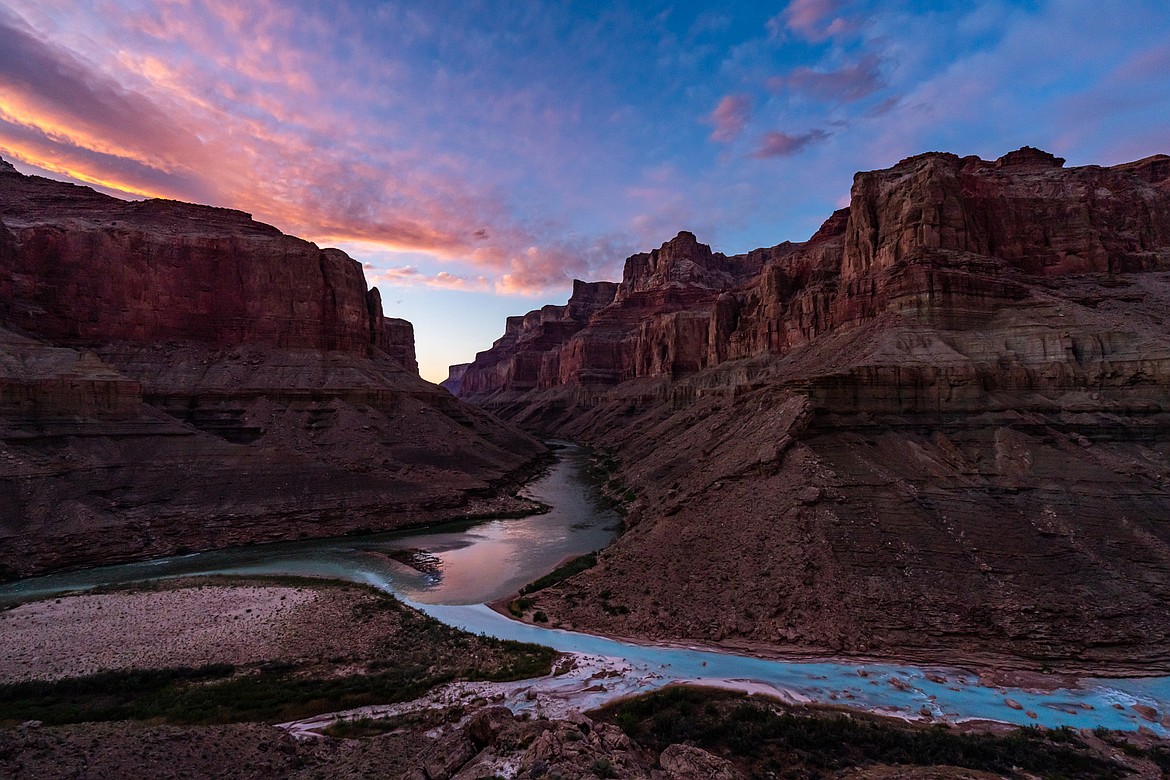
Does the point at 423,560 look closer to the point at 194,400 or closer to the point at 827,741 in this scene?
the point at 827,741

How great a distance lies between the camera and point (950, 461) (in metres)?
27.1

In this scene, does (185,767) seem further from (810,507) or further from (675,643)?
(810,507)

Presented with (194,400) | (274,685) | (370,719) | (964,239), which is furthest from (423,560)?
(964,239)

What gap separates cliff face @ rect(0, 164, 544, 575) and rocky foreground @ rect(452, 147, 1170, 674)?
2291 cm

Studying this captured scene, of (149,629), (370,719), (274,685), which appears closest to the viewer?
(370,719)

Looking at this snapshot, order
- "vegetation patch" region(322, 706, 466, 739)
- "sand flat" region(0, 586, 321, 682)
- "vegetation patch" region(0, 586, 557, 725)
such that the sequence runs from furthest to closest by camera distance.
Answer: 1. "sand flat" region(0, 586, 321, 682)
2. "vegetation patch" region(0, 586, 557, 725)
3. "vegetation patch" region(322, 706, 466, 739)

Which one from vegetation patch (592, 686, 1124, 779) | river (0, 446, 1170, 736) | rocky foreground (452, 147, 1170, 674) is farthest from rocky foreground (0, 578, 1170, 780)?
rocky foreground (452, 147, 1170, 674)

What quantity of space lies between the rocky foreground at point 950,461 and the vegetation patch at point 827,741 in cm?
532

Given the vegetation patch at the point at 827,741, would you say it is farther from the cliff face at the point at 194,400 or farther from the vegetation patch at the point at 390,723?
the cliff face at the point at 194,400

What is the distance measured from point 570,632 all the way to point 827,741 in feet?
36.5

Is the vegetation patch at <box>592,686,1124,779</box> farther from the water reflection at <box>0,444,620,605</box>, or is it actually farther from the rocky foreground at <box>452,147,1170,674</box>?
the water reflection at <box>0,444,620,605</box>

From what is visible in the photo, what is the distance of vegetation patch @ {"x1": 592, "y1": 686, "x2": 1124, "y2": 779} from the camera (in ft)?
38.9

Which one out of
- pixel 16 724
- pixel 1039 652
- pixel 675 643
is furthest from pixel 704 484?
pixel 16 724

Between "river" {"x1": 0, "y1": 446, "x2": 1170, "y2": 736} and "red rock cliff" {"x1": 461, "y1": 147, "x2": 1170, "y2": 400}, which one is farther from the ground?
"red rock cliff" {"x1": 461, "y1": 147, "x2": 1170, "y2": 400}
